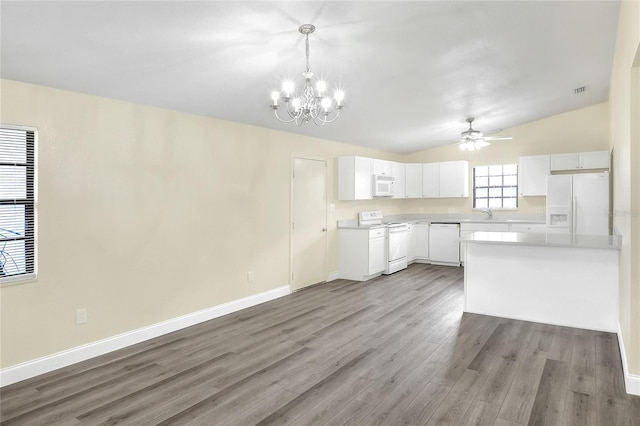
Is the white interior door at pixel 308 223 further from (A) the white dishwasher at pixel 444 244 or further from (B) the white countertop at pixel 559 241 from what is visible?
(A) the white dishwasher at pixel 444 244

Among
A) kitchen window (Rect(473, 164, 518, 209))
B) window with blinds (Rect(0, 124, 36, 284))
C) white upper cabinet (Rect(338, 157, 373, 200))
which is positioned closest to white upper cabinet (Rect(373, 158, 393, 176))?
white upper cabinet (Rect(338, 157, 373, 200))

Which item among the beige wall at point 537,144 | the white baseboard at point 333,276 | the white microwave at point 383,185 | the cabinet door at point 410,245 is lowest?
the white baseboard at point 333,276

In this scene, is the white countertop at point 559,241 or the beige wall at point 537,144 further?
the beige wall at point 537,144

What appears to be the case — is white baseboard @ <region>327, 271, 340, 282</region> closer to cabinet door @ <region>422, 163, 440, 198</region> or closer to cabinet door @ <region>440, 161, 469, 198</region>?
cabinet door @ <region>422, 163, 440, 198</region>

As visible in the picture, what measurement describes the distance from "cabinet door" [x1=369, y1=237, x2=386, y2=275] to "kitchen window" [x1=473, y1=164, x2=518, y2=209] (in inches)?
103

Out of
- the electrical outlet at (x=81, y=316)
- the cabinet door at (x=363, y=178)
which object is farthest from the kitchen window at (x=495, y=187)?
the electrical outlet at (x=81, y=316)

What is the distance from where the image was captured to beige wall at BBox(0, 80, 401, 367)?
315 centimetres

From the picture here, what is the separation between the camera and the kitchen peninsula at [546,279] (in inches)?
159

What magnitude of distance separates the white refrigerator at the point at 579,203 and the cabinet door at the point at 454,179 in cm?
181

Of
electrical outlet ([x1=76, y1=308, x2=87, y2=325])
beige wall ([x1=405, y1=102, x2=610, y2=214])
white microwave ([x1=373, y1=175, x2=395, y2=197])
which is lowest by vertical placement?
electrical outlet ([x1=76, y1=308, x2=87, y2=325])

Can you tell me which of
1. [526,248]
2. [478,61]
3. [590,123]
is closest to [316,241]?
[526,248]

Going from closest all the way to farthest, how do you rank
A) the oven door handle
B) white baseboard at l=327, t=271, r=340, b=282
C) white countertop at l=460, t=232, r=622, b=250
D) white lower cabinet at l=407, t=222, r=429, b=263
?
1. white countertop at l=460, t=232, r=622, b=250
2. white baseboard at l=327, t=271, r=340, b=282
3. the oven door handle
4. white lower cabinet at l=407, t=222, r=429, b=263

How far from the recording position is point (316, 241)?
624 cm

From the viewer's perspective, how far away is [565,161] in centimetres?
678
